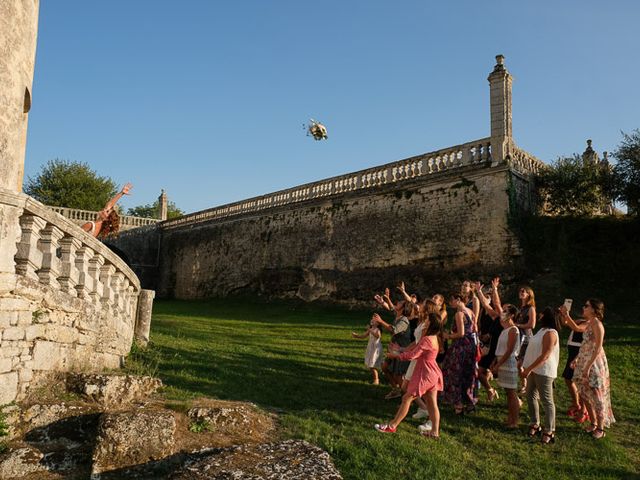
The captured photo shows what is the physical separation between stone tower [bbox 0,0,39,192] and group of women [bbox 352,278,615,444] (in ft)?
21.0

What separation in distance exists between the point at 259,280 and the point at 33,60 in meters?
16.5

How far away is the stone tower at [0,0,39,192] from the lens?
Result: 786 cm

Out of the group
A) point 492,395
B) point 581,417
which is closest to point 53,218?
point 492,395

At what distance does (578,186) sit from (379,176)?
266 inches

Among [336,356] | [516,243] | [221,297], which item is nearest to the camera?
[336,356]

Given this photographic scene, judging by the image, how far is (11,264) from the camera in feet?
17.8

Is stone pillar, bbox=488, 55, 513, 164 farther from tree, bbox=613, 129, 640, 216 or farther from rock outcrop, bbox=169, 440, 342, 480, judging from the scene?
rock outcrop, bbox=169, 440, 342, 480

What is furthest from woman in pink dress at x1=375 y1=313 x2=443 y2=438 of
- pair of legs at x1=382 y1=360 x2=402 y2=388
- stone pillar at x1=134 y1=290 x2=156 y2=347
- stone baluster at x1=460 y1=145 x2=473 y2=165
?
stone baluster at x1=460 y1=145 x2=473 y2=165

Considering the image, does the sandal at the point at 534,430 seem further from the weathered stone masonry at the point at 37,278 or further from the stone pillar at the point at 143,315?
the stone pillar at the point at 143,315

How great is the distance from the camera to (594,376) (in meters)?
6.64

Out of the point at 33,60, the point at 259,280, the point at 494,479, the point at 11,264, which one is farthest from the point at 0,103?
the point at 259,280

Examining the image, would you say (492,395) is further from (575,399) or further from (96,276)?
(96,276)

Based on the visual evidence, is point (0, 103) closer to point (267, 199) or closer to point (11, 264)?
point (11, 264)

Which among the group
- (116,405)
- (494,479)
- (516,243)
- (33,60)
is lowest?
(494,479)
